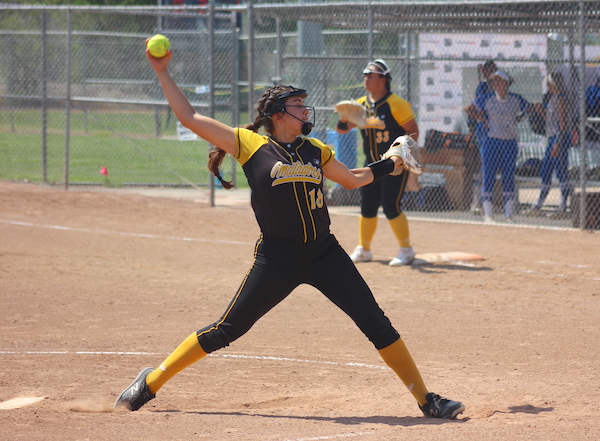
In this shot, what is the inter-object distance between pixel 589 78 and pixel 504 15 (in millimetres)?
1755

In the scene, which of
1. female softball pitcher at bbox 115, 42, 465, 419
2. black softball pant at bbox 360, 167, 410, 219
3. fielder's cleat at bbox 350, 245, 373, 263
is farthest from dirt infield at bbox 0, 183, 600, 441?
black softball pant at bbox 360, 167, 410, 219

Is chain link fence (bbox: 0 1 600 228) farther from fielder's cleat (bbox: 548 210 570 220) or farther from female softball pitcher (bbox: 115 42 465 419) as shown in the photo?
female softball pitcher (bbox: 115 42 465 419)

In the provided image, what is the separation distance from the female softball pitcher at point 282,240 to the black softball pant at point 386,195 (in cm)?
457

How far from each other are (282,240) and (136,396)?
49.2 inches

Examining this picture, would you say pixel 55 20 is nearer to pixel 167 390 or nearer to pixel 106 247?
pixel 106 247

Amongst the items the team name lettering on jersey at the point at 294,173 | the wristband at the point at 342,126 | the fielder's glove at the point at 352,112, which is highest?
the fielder's glove at the point at 352,112

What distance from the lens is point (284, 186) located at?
15.0 feet

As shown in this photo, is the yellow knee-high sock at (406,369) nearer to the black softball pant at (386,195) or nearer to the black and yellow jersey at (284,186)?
the black and yellow jersey at (284,186)

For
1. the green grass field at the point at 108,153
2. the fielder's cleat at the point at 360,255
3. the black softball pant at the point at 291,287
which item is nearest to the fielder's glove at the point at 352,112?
the fielder's cleat at the point at 360,255

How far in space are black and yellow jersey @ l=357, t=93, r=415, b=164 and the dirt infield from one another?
1.40 metres

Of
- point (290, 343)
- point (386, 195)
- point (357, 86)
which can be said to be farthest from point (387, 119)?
point (357, 86)

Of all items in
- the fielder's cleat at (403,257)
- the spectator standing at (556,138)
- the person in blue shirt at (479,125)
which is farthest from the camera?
the person in blue shirt at (479,125)

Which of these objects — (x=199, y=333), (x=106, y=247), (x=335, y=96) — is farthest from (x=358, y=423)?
(x=335, y=96)

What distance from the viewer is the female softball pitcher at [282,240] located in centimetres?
459
